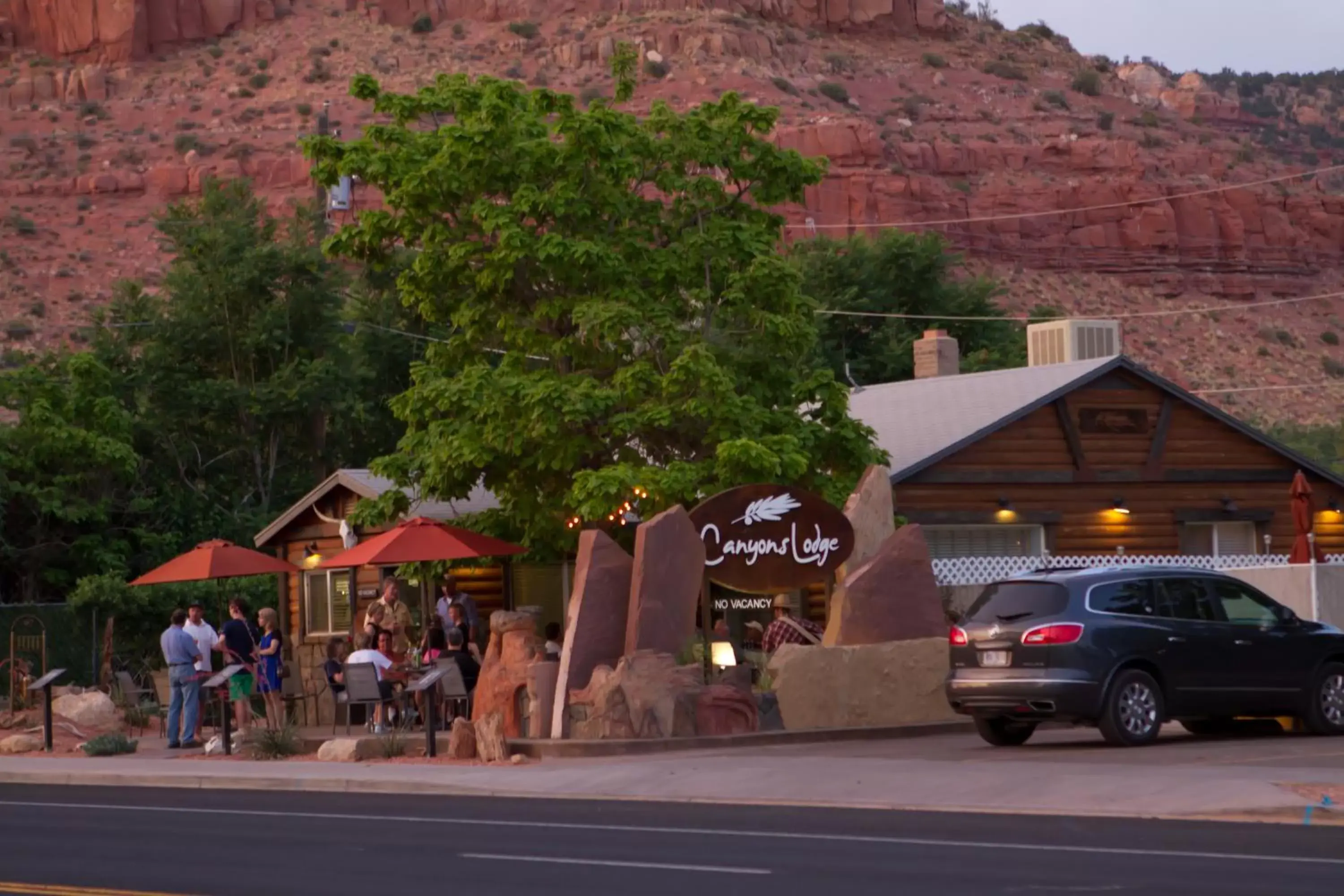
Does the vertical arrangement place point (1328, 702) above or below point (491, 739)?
above

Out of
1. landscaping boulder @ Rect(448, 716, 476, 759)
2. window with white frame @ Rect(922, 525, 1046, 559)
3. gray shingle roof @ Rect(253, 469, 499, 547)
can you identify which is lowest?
landscaping boulder @ Rect(448, 716, 476, 759)

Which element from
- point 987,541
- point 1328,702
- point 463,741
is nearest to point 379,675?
point 463,741

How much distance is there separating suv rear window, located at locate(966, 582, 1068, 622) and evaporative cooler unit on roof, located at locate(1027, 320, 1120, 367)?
57.7 feet

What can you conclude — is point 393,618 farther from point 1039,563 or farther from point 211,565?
point 1039,563

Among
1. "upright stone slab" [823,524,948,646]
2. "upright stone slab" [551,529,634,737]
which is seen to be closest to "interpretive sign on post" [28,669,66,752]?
"upright stone slab" [551,529,634,737]

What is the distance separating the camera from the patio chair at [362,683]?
22969 mm

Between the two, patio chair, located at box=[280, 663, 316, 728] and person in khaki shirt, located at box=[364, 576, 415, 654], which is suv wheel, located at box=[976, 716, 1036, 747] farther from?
patio chair, located at box=[280, 663, 316, 728]

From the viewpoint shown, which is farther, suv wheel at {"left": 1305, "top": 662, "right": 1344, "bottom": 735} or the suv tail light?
suv wheel at {"left": 1305, "top": 662, "right": 1344, "bottom": 735}

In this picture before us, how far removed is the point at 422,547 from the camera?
25.6 metres

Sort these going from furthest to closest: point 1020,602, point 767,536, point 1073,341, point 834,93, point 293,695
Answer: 1. point 834,93
2. point 1073,341
3. point 293,695
4. point 767,536
5. point 1020,602

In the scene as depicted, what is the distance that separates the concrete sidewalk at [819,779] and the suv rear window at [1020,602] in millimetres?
1273

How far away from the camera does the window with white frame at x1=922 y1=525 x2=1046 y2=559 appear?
103 ft

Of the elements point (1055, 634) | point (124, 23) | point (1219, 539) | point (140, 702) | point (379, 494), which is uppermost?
point (124, 23)

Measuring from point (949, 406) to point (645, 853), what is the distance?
21600 millimetres
